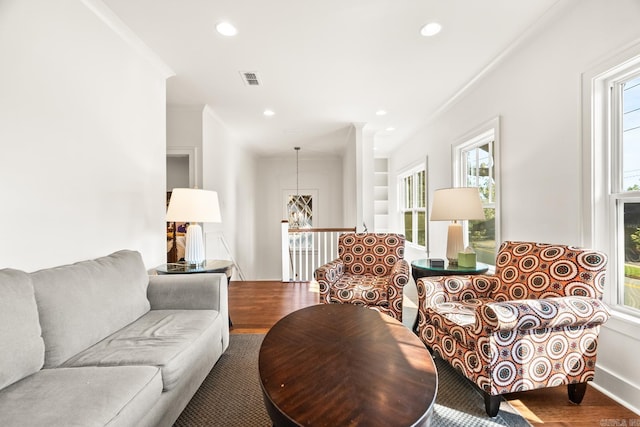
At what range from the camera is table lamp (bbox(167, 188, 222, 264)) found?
2.51m

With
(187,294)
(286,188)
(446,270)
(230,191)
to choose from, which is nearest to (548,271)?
(446,270)

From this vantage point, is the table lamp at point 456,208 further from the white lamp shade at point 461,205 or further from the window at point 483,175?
the window at point 483,175

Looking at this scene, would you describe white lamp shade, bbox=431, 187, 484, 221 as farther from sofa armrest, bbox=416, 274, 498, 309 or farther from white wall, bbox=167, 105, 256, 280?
white wall, bbox=167, 105, 256, 280

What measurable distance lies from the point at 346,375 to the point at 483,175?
9.71 ft

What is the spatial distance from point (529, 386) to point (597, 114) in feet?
5.74

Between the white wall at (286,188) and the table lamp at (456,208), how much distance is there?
4647 millimetres

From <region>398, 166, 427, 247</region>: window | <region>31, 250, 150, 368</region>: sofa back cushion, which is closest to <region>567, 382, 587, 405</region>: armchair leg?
<region>31, 250, 150, 368</region>: sofa back cushion

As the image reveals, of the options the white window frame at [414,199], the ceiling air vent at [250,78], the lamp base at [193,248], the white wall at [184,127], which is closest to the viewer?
the lamp base at [193,248]

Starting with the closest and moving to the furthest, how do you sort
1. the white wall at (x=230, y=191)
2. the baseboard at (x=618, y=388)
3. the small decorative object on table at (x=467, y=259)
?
the baseboard at (x=618, y=388)
the small decorative object on table at (x=467, y=259)
the white wall at (x=230, y=191)

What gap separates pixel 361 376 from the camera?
1075 mm

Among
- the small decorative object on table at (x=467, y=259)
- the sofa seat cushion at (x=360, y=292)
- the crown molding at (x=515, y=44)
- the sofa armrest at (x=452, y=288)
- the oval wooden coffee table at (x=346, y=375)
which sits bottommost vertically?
the sofa seat cushion at (x=360, y=292)

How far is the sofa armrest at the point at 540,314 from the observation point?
1.42 metres

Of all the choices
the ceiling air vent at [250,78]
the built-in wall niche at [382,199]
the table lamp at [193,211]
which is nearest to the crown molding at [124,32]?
the ceiling air vent at [250,78]

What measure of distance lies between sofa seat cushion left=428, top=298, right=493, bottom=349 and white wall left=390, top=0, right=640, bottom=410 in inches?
30.3
